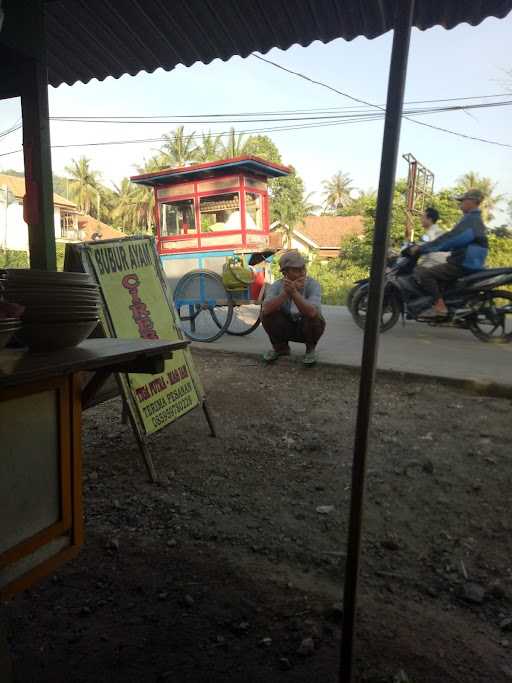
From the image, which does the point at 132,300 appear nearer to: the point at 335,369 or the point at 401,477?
the point at 401,477

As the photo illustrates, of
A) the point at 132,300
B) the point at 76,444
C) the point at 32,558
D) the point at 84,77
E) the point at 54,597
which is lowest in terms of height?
the point at 54,597

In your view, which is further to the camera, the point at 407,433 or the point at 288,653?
the point at 407,433

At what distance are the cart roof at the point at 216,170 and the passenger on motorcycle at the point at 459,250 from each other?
9.03 ft

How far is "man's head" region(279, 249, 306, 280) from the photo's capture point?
14.9 feet

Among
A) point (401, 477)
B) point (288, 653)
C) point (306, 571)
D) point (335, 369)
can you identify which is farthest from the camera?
point (335, 369)

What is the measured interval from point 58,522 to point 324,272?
26.0 m

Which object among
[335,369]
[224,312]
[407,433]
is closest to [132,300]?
[407,433]

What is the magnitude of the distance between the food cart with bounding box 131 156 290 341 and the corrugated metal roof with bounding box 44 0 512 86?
3.47m

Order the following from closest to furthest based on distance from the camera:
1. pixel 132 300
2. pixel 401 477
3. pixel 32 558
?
pixel 32 558, pixel 401 477, pixel 132 300

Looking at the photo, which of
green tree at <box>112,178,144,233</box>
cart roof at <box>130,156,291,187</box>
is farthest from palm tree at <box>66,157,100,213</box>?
cart roof at <box>130,156,291,187</box>

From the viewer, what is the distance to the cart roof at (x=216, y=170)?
730 centimetres

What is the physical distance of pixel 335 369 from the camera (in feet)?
15.7

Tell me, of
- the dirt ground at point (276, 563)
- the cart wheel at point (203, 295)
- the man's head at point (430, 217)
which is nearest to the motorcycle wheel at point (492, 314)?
the man's head at point (430, 217)

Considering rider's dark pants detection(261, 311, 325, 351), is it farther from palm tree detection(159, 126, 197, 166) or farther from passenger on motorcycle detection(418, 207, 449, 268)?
palm tree detection(159, 126, 197, 166)
